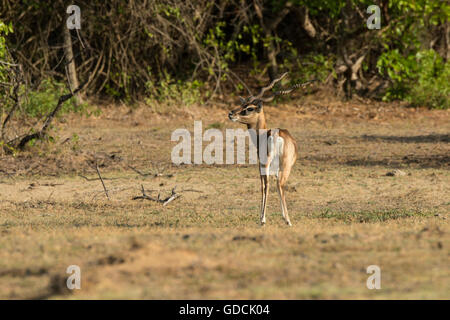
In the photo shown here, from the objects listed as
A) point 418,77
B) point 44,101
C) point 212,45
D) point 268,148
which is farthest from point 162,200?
point 418,77

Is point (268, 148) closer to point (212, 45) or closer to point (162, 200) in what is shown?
point (162, 200)

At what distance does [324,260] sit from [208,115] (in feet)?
44.1

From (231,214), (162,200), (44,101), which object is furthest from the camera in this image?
(44,101)

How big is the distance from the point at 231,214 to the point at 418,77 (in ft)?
39.1

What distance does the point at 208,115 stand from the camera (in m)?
18.9

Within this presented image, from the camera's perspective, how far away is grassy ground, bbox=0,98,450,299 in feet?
17.1

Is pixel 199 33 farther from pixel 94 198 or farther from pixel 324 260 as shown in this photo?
pixel 324 260

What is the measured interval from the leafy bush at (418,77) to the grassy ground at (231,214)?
72 cm

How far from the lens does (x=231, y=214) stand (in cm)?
949

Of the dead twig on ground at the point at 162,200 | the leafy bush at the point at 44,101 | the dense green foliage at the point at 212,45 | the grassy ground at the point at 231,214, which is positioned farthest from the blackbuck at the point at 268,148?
the dense green foliage at the point at 212,45

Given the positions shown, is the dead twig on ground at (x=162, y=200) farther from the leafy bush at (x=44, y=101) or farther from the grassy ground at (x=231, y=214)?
the leafy bush at (x=44, y=101)

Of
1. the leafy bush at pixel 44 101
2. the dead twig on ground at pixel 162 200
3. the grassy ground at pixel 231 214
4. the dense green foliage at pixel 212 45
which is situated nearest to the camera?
the grassy ground at pixel 231 214

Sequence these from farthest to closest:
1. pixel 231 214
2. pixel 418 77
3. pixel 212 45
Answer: pixel 418 77, pixel 212 45, pixel 231 214

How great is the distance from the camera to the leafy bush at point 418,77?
19.4m
